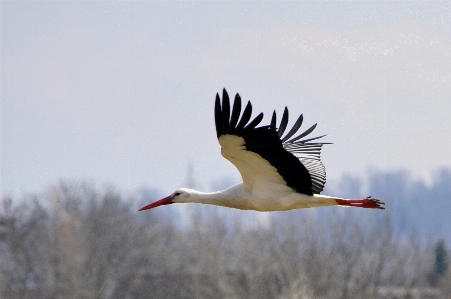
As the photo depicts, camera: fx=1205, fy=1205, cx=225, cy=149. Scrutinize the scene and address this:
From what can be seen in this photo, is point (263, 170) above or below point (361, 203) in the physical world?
above

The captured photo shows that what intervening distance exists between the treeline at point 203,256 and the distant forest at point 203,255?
0.05m

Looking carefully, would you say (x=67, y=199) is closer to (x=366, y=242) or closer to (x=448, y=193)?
(x=366, y=242)

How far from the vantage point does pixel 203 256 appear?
49406 millimetres

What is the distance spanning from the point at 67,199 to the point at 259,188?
42.7m

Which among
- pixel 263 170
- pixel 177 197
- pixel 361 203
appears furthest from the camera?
pixel 177 197

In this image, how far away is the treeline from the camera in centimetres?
4147

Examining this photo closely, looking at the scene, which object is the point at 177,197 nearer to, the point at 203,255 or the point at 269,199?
the point at 269,199

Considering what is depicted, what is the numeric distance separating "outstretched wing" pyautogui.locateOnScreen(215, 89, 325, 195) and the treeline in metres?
22.3

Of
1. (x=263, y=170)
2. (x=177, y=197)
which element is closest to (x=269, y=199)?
(x=263, y=170)

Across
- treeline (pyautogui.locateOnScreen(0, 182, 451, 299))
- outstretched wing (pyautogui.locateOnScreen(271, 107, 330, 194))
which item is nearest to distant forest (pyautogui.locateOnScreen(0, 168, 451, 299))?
treeline (pyautogui.locateOnScreen(0, 182, 451, 299))

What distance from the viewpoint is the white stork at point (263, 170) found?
1165 centimetres

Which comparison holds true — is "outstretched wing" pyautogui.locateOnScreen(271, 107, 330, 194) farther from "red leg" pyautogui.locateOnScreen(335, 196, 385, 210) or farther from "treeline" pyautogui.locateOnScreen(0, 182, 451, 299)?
"treeline" pyautogui.locateOnScreen(0, 182, 451, 299)

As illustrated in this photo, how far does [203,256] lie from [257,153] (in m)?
37.4

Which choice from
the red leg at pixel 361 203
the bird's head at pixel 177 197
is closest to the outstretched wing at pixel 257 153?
the red leg at pixel 361 203
